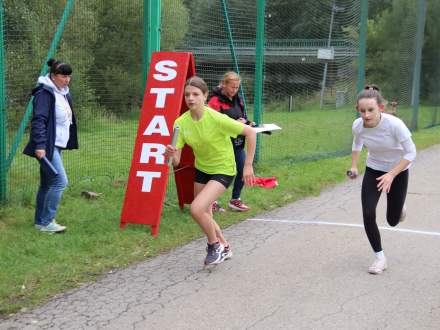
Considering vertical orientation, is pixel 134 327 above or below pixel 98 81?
below

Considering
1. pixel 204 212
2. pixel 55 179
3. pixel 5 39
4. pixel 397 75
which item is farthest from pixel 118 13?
pixel 397 75

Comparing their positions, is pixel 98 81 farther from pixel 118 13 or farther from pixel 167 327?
pixel 167 327

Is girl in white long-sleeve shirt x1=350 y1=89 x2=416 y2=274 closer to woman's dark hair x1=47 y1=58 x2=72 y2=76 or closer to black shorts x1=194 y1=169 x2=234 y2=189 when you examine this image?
black shorts x1=194 y1=169 x2=234 y2=189

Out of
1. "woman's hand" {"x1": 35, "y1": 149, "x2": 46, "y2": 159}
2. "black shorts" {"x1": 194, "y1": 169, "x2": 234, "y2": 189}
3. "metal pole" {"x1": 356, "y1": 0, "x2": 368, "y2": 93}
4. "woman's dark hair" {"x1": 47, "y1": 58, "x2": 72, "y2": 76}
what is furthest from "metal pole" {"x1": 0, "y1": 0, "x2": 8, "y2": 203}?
"metal pole" {"x1": 356, "y1": 0, "x2": 368, "y2": 93}

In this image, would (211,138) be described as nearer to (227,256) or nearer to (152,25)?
(227,256)

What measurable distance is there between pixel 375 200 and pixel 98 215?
10.7ft

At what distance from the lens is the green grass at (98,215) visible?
17.5 ft

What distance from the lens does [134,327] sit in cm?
435

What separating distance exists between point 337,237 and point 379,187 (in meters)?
1.62

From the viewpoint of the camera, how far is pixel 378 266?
18.4 feet

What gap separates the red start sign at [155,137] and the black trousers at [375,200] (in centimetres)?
219

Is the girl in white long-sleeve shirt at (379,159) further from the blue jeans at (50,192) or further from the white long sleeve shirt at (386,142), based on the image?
the blue jeans at (50,192)

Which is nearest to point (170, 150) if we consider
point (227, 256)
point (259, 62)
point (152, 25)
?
point (227, 256)

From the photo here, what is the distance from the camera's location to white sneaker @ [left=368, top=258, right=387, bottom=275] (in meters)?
5.55
